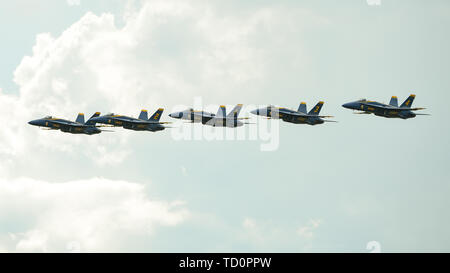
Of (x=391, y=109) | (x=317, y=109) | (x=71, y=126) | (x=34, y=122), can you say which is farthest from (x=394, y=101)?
(x=34, y=122)

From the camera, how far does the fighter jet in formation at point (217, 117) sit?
607 ft

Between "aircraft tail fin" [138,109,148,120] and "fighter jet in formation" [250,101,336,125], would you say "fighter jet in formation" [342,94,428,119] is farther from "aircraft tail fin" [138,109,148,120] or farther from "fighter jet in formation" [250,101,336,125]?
"aircraft tail fin" [138,109,148,120]

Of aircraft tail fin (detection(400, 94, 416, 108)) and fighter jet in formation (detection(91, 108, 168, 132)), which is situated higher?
aircraft tail fin (detection(400, 94, 416, 108))

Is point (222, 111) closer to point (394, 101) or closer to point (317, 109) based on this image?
point (317, 109)

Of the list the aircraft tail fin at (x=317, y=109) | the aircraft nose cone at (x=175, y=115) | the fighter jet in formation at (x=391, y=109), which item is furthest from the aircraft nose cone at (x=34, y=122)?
the fighter jet in formation at (x=391, y=109)

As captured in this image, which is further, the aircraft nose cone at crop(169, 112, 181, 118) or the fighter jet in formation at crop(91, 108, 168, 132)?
the aircraft nose cone at crop(169, 112, 181, 118)

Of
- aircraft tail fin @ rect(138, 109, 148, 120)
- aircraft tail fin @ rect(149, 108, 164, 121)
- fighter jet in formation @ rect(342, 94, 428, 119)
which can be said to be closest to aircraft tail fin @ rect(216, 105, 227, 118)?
aircraft tail fin @ rect(149, 108, 164, 121)

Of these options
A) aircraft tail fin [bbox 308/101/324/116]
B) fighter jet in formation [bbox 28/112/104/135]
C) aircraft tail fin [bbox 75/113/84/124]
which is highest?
aircraft tail fin [bbox 308/101/324/116]

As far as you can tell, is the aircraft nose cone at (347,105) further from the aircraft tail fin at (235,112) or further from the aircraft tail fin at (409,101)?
the aircraft tail fin at (235,112)

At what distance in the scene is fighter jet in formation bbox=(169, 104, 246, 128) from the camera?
184875 millimetres

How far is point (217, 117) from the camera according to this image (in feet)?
612
